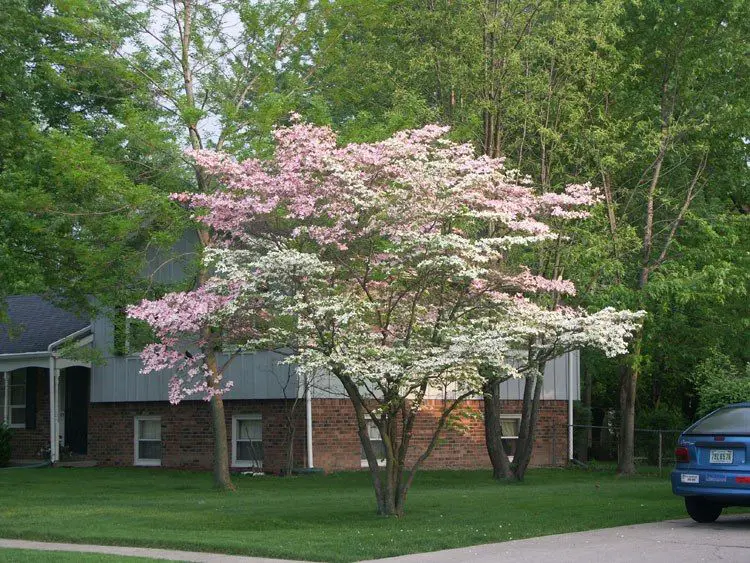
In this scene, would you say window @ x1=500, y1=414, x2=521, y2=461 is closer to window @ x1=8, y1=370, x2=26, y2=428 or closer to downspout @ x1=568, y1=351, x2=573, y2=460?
downspout @ x1=568, y1=351, x2=573, y2=460

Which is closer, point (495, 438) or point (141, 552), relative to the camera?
point (141, 552)

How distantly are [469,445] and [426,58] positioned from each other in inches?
395

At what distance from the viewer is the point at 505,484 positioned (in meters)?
22.8

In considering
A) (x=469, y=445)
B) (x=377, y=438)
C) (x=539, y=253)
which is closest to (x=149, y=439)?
(x=377, y=438)

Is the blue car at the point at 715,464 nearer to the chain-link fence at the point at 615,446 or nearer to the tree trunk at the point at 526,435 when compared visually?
the tree trunk at the point at 526,435

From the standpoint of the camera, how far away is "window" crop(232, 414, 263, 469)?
1055 inches

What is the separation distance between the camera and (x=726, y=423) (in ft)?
46.1

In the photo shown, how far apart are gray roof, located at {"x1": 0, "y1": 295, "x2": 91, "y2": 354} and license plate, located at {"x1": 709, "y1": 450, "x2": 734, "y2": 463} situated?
18.7 metres

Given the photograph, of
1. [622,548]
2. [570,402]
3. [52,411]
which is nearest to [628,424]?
[570,402]

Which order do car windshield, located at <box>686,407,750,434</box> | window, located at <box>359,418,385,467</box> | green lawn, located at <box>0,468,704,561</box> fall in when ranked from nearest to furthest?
green lawn, located at <box>0,468,704,561</box>
car windshield, located at <box>686,407,750,434</box>
window, located at <box>359,418,385,467</box>

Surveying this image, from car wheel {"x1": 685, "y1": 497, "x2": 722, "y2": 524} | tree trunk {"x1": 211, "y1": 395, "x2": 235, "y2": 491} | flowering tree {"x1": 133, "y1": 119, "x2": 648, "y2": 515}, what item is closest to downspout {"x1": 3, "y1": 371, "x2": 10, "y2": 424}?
tree trunk {"x1": 211, "y1": 395, "x2": 235, "y2": 491}

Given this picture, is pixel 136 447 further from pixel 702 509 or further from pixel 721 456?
pixel 721 456

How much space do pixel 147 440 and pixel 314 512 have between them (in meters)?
13.9

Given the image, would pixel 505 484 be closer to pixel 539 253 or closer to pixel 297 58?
pixel 539 253
